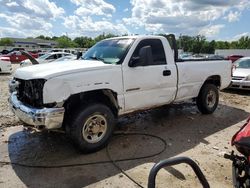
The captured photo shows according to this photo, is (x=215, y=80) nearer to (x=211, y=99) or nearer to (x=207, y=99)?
(x=211, y=99)

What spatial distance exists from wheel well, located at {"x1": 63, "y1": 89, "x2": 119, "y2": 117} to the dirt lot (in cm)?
76

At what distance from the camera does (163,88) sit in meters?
6.07

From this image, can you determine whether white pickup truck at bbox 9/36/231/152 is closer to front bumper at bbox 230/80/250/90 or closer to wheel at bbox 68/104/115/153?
wheel at bbox 68/104/115/153

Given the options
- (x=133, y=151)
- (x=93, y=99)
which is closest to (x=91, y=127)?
(x=93, y=99)

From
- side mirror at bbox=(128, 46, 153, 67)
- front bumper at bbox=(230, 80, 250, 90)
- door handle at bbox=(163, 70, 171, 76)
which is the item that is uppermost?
side mirror at bbox=(128, 46, 153, 67)

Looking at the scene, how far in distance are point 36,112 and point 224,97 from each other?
7.60 metres

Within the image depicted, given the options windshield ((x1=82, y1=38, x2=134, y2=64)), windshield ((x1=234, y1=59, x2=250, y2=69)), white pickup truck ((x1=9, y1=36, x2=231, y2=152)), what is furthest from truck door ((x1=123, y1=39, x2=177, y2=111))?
windshield ((x1=234, y1=59, x2=250, y2=69))

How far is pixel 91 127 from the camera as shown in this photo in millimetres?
4969

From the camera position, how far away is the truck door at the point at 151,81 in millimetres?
5449

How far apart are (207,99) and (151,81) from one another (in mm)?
2397

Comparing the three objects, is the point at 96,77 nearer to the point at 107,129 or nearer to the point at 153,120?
the point at 107,129

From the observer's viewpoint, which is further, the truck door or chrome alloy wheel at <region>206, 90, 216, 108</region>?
chrome alloy wheel at <region>206, 90, 216, 108</region>

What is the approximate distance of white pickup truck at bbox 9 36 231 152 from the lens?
4.52 meters

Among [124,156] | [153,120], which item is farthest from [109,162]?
[153,120]
